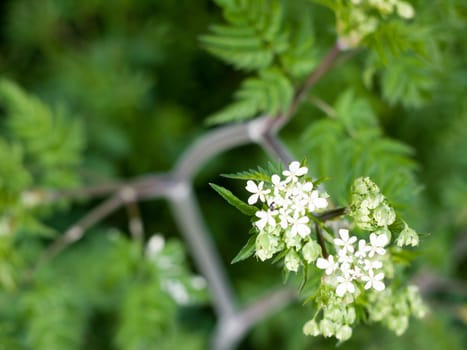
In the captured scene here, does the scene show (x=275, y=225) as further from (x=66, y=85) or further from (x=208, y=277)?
(x=66, y=85)

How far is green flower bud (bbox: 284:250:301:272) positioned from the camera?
1558 mm

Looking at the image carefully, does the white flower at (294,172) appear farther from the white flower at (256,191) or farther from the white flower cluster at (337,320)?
the white flower cluster at (337,320)

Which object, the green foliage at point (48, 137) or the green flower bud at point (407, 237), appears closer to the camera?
the green flower bud at point (407, 237)

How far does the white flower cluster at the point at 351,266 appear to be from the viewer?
1.58 m

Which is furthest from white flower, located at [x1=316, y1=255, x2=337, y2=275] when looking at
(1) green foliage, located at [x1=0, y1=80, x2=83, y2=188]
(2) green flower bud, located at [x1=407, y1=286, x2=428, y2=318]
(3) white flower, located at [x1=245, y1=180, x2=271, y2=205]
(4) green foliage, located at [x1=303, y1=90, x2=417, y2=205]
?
(1) green foliage, located at [x1=0, y1=80, x2=83, y2=188]

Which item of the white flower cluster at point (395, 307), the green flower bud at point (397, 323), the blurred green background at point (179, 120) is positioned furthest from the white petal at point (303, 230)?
the blurred green background at point (179, 120)

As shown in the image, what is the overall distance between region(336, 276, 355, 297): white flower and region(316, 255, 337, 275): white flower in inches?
1.1

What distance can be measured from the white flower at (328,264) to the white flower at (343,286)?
0.03 metres

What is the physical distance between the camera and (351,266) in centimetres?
164

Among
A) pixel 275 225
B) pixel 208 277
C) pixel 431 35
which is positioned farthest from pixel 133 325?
pixel 431 35

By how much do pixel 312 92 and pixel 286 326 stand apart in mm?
1834

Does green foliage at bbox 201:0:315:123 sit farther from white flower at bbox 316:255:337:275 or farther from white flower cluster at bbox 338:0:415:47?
white flower at bbox 316:255:337:275

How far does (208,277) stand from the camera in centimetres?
386

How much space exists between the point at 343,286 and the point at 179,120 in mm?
3334
